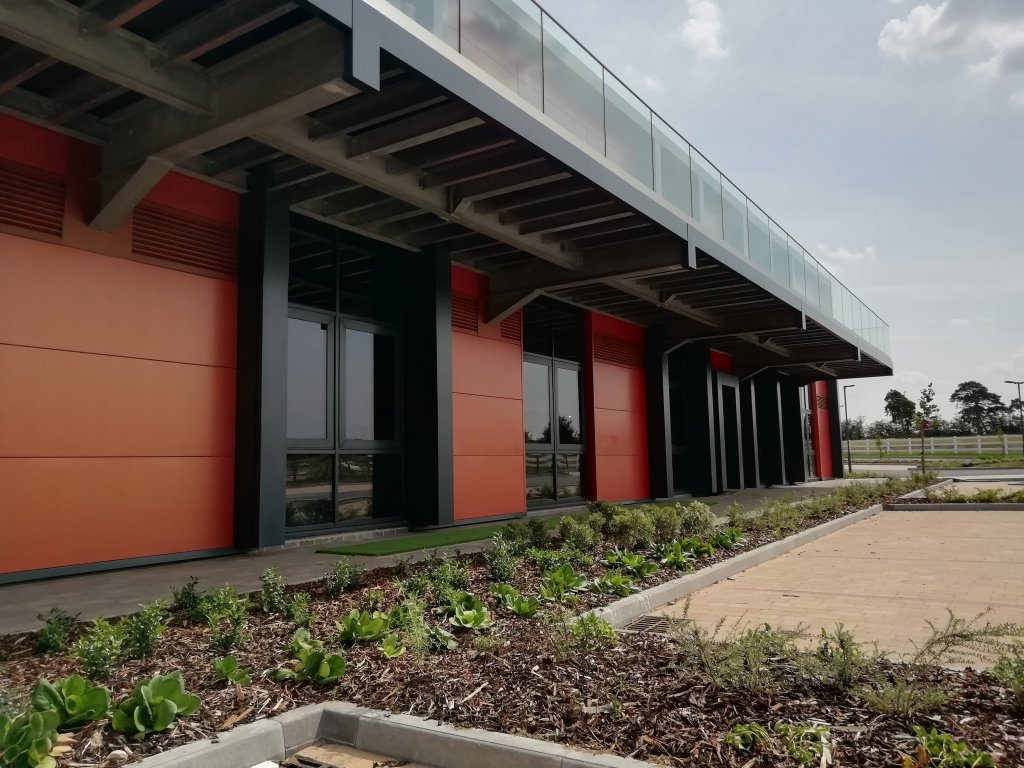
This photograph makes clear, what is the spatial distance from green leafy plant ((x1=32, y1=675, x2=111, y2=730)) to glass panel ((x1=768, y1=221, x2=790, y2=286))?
17040 millimetres

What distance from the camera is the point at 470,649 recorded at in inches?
193

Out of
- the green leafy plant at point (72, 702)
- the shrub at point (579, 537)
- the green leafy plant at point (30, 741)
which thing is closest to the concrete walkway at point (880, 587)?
the shrub at point (579, 537)

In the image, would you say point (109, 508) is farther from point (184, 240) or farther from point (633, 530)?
point (633, 530)

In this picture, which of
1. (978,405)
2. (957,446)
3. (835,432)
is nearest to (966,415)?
(978,405)

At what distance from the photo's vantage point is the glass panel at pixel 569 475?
1700 centimetres

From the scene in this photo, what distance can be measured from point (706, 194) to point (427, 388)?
676cm

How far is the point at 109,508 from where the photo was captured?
8641mm

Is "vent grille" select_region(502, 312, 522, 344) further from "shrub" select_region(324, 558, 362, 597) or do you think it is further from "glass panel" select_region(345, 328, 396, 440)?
"shrub" select_region(324, 558, 362, 597)

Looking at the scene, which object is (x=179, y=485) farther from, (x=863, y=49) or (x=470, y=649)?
(x=863, y=49)

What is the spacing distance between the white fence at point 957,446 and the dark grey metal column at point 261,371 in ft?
167

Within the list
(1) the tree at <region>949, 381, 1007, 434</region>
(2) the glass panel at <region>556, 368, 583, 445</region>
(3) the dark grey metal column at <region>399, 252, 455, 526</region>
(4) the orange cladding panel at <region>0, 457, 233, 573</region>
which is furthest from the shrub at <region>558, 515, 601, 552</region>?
(1) the tree at <region>949, 381, 1007, 434</region>

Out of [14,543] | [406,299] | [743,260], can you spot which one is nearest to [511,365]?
[406,299]

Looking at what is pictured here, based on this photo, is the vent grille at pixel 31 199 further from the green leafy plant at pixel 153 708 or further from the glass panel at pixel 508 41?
the green leafy plant at pixel 153 708

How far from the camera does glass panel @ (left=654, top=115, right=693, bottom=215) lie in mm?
12984
